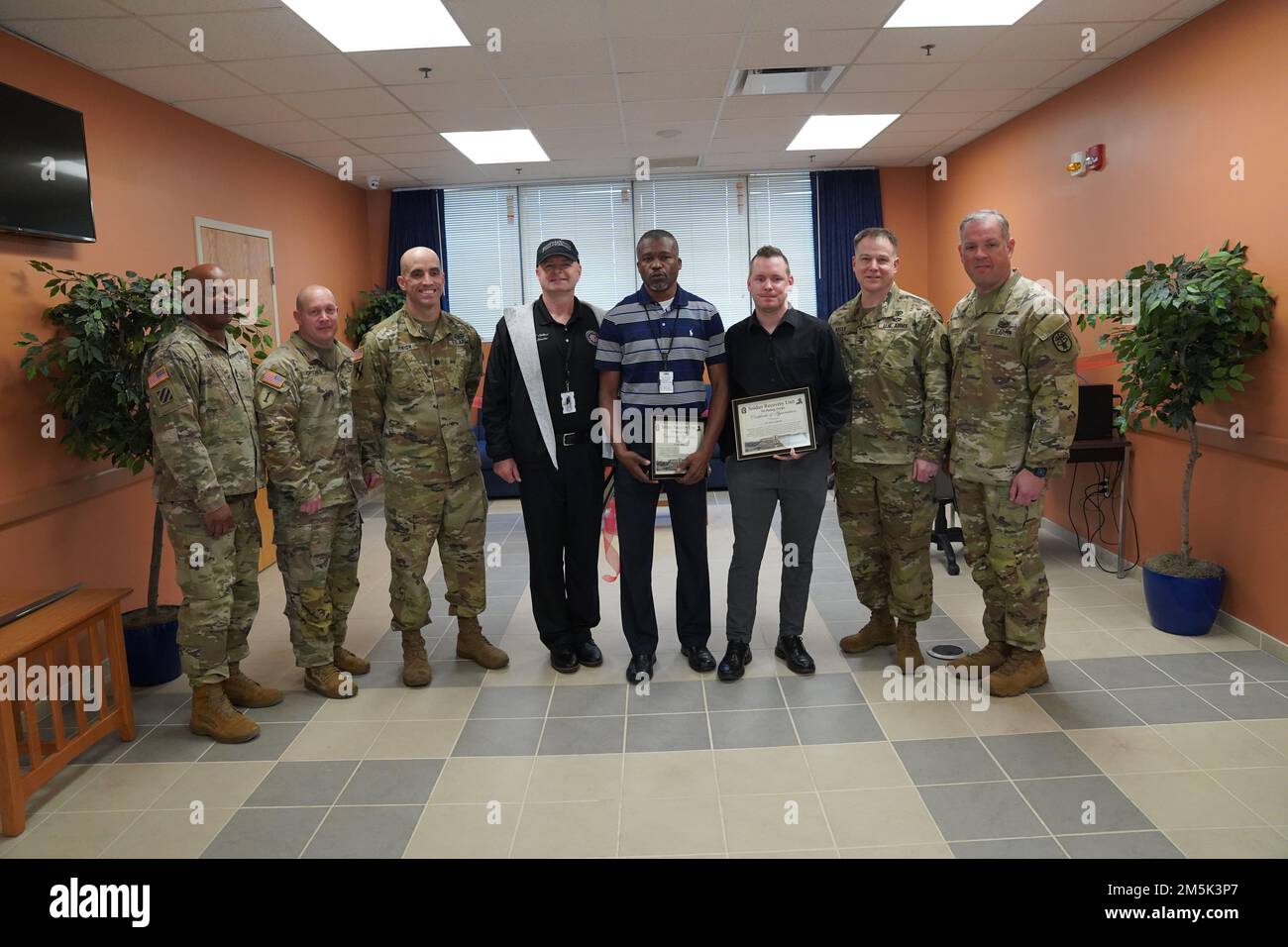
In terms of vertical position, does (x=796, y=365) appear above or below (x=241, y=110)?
below

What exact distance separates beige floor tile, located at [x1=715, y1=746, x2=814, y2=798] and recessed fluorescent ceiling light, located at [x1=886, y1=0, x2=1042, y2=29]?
344cm

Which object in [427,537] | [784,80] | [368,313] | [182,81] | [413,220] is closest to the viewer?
[427,537]

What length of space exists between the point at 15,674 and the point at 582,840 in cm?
182

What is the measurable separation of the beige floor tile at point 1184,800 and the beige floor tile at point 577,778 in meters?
1.58

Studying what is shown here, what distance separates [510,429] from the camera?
352 centimetres

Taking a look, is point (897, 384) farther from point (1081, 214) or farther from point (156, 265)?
point (156, 265)

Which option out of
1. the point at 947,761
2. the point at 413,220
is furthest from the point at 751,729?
the point at 413,220

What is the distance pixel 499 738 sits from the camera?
3.10 meters

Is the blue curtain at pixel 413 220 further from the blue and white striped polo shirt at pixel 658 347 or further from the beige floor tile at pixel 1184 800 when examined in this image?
the beige floor tile at pixel 1184 800

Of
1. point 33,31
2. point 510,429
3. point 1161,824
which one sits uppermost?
point 33,31

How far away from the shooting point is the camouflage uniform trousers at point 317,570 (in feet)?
11.1

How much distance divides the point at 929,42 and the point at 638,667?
364 centimetres

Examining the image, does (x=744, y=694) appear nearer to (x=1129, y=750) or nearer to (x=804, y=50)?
(x=1129, y=750)

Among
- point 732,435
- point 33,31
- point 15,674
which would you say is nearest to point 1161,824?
point 732,435
